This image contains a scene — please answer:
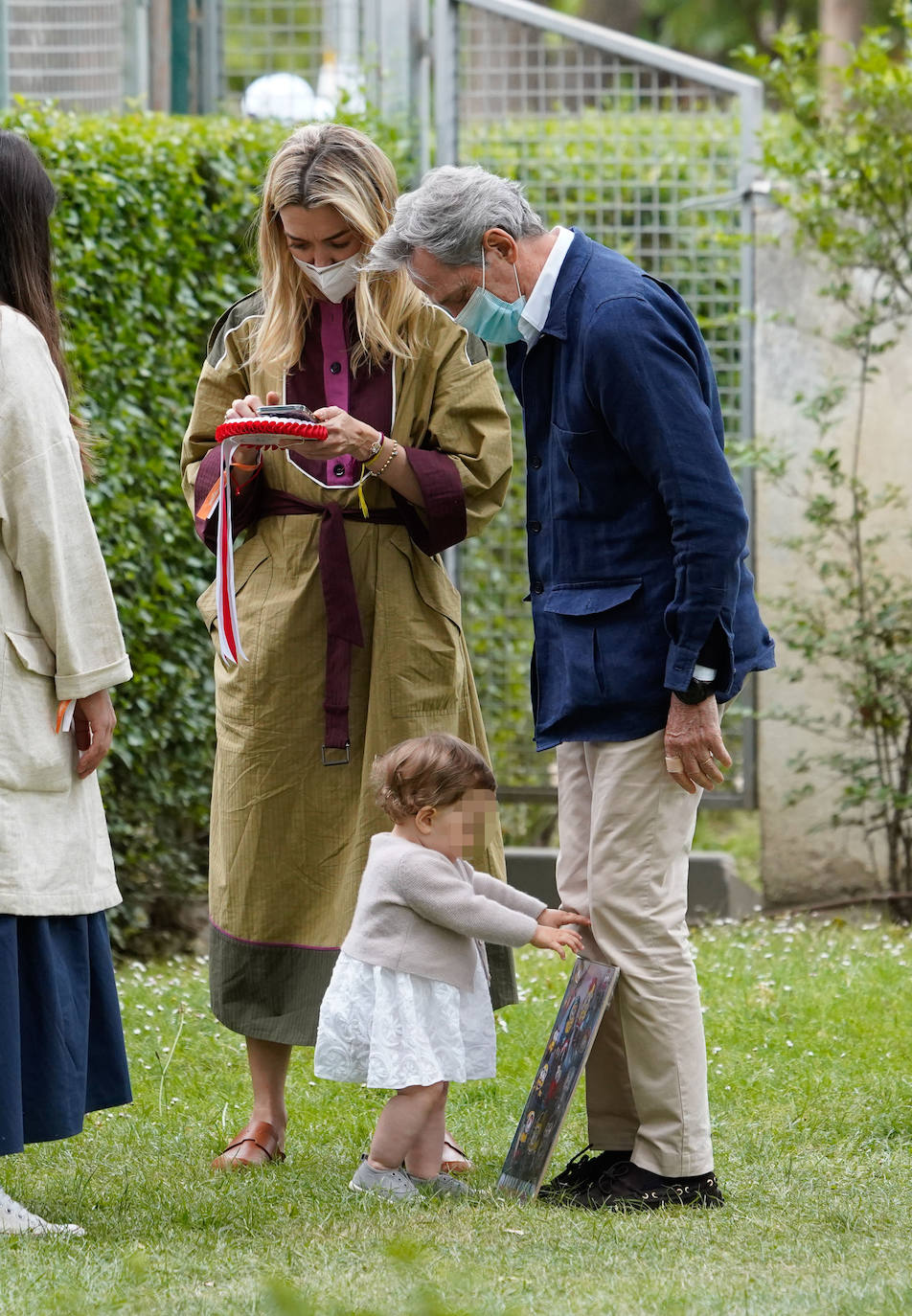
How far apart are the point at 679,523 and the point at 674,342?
12.8 inches

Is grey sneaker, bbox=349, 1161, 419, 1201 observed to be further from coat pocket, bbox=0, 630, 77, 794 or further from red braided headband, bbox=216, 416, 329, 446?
red braided headband, bbox=216, 416, 329, 446

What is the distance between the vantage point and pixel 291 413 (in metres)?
3.15

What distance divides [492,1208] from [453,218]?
177 centimetres

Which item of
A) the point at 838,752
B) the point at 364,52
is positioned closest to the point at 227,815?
the point at 838,752

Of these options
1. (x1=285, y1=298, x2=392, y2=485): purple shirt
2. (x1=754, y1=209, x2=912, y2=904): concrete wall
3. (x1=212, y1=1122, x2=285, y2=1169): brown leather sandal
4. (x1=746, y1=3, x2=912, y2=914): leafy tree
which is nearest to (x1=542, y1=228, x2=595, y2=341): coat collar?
(x1=285, y1=298, x2=392, y2=485): purple shirt

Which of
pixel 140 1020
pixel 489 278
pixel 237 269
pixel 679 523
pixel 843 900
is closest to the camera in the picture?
pixel 679 523

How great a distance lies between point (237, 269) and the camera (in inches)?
240

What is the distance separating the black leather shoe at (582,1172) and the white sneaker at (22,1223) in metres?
0.86

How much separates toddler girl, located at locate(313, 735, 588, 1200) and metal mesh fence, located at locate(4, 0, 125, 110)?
536 cm

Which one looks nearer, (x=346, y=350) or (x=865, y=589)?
(x=346, y=350)

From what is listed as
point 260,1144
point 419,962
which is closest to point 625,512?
point 419,962

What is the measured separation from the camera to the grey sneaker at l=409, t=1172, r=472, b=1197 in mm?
3094

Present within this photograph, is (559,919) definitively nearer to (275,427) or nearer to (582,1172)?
(582,1172)

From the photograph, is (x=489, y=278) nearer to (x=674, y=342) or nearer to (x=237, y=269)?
(x=674, y=342)
